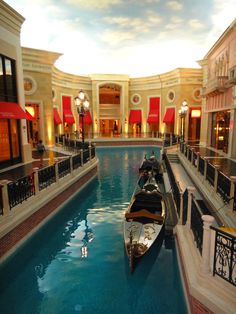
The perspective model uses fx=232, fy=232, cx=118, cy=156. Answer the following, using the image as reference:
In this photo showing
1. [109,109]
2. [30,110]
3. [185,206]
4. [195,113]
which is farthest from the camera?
[109,109]

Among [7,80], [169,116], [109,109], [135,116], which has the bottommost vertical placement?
[169,116]

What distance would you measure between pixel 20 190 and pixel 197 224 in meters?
5.39

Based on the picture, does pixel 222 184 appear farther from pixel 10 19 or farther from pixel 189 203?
pixel 10 19

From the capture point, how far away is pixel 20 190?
7426 millimetres

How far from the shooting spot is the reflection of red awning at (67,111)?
2991cm

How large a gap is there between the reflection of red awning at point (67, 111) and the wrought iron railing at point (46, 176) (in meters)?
20.9

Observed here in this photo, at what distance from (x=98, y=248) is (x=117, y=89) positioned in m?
33.7

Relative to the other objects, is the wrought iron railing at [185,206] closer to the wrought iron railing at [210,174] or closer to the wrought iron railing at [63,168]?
the wrought iron railing at [210,174]

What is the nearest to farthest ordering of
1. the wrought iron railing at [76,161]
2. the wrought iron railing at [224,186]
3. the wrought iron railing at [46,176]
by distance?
the wrought iron railing at [224,186]
the wrought iron railing at [46,176]
the wrought iron railing at [76,161]

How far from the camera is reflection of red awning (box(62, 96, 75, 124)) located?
98.1ft

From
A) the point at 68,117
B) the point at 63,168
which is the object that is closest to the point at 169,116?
the point at 68,117

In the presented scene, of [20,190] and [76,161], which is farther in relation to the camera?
[76,161]

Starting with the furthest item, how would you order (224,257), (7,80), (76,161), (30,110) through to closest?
(30,110)
(76,161)
(7,80)
(224,257)

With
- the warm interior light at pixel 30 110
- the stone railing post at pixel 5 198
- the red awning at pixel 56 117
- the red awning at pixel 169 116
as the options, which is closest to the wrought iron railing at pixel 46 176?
the stone railing post at pixel 5 198
